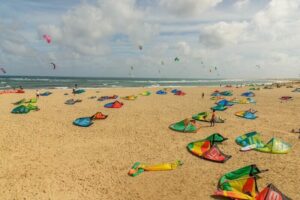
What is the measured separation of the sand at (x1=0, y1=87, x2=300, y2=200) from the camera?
8.23 m

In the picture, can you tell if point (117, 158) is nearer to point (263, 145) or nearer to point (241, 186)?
point (241, 186)

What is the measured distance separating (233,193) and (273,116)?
1371cm

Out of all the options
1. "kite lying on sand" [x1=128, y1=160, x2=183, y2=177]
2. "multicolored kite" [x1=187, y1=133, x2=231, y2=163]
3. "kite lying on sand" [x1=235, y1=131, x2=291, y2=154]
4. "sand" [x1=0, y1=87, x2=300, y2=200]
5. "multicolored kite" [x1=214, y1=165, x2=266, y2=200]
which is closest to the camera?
"multicolored kite" [x1=214, y1=165, x2=266, y2=200]

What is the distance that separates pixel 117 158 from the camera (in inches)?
427

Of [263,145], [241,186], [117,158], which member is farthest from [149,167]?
[263,145]

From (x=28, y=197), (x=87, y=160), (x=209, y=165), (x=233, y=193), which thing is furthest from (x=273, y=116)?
(x=28, y=197)

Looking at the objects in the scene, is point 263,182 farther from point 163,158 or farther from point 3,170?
point 3,170

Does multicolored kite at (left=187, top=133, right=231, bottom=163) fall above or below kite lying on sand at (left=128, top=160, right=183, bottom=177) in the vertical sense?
above

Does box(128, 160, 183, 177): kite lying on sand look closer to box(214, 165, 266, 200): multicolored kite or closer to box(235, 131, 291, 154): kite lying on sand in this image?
box(214, 165, 266, 200): multicolored kite

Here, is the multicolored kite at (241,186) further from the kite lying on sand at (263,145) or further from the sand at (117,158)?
the kite lying on sand at (263,145)

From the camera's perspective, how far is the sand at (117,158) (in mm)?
8227

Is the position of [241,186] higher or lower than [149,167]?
higher

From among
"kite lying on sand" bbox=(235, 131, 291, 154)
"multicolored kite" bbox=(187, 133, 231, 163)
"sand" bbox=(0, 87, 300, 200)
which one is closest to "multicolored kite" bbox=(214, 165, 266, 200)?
"sand" bbox=(0, 87, 300, 200)

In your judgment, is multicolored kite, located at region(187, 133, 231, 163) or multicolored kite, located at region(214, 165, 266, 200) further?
multicolored kite, located at region(187, 133, 231, 163)
